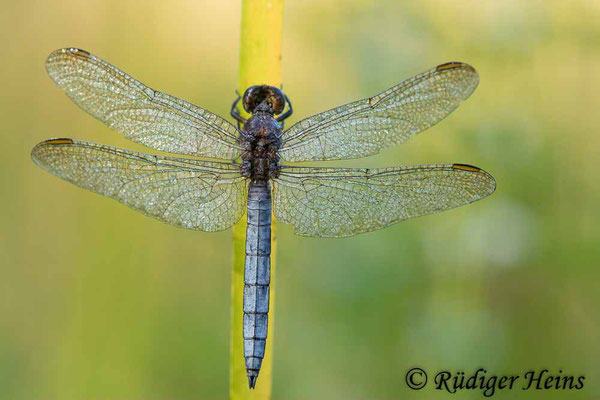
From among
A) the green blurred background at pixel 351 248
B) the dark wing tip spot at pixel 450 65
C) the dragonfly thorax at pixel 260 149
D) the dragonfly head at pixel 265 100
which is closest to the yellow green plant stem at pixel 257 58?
the dragonfly head at pixel 265 100

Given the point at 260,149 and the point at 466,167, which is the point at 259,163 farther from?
the point at 466,167

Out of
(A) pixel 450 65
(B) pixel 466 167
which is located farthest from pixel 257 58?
(B) pixel 466 167

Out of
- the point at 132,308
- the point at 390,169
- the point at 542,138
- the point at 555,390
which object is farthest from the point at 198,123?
the point at 555,390

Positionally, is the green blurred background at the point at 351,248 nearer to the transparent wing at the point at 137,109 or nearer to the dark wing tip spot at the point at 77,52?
the transparent wing at the point at 137,109

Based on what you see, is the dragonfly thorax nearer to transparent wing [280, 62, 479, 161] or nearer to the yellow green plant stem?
transparent wing [280, 62, 479, 161]

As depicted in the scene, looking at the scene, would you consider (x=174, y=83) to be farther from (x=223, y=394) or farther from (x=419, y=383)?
(x=419, y=383)

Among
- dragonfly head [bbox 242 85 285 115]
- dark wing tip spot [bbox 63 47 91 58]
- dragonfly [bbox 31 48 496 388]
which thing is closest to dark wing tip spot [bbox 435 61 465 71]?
dragonfly [bbox 31 48 496 388]
